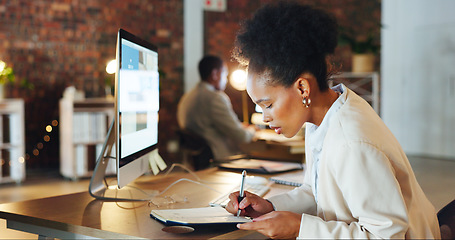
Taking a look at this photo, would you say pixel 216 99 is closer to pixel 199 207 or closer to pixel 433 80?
pixel 199 207

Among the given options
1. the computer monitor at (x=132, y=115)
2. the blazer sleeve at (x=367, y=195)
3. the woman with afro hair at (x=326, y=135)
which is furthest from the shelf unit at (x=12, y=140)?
the blazer sleeve at (x=367, y=195)

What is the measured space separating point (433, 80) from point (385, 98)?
72cm

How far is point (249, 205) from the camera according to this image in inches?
51.3

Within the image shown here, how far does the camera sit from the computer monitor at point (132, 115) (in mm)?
1359

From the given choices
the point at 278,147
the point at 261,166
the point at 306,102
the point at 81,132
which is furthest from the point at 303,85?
the point at 81,132

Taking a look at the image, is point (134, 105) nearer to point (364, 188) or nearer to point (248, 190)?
point (248, 190)

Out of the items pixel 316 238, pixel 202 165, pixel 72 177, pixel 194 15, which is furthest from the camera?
pixel 194 15

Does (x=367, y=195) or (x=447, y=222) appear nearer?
(x=367, y=195)

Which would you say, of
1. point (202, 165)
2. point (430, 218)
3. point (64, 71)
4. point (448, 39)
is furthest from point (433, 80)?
point (430, 218)

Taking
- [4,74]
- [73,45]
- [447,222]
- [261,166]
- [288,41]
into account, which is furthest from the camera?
[73,45]

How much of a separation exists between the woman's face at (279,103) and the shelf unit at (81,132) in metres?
4.01

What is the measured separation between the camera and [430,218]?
1127mm

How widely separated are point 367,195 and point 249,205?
1.39ft

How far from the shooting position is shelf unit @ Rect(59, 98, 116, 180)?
16.4 feet
